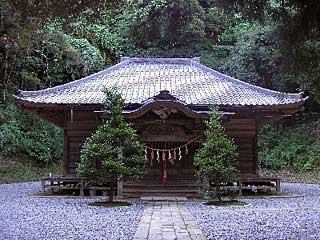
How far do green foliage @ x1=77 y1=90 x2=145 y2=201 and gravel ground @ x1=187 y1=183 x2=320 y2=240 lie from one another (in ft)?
5.87

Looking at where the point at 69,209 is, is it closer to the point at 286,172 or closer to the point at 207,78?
the point at 207,78

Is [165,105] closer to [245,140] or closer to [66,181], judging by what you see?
[245,140]

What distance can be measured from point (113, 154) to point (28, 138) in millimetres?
13161

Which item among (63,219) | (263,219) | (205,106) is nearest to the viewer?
(263,219)

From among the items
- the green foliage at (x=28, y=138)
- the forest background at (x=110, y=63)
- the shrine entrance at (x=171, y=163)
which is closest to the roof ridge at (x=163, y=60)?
the forest background at (x=110, y=63)

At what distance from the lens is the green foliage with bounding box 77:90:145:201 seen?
490 inches

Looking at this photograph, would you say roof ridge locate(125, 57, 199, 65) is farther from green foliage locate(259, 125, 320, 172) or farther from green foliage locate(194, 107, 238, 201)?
green foliage locate(259, 125, 320, 172)

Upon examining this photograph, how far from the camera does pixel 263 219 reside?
9.75 meters

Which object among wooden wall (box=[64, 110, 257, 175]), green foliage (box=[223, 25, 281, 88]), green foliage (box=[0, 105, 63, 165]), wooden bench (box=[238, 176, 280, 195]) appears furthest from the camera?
green foliage (box=[223, 25, 281, 88])

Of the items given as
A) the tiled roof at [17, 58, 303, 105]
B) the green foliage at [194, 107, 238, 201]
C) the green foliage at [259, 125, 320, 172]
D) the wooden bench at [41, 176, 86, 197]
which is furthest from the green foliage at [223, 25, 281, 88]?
the green foliage at [194, 107, 238, 201]

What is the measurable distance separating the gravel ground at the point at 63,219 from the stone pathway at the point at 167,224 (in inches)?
7.9

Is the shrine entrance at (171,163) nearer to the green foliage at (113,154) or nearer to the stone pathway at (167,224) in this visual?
the green foliage at (113,154)

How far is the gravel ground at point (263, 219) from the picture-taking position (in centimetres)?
789

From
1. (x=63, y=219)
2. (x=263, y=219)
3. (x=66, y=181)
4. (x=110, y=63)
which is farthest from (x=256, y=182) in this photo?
(x=110, y=63)
